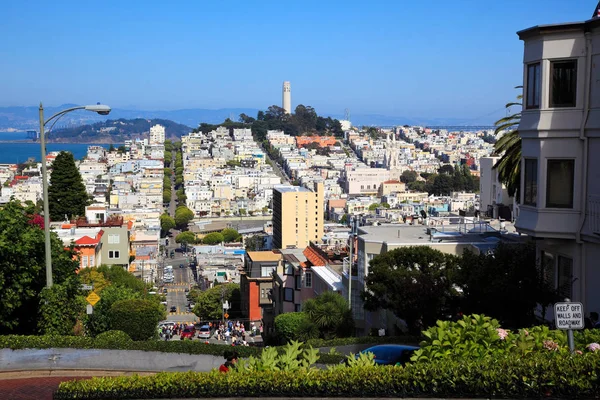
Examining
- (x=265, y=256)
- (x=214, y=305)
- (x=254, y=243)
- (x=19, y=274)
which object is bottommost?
(x=254, y=243)

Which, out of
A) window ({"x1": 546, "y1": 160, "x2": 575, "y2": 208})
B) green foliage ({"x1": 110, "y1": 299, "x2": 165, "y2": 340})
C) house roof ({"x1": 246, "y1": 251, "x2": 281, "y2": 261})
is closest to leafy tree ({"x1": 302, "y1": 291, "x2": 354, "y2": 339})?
green foliage ({"x1": 110, "y1": 299, "x2": 165, "y2": 340})

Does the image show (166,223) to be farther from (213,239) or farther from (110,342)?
(110,342)

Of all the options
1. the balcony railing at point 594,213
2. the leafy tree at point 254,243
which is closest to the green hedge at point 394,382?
the balcony railing at point 594,213

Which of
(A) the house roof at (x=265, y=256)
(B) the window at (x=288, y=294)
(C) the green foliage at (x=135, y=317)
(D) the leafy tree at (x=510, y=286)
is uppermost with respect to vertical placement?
(D) the leafy tree at (x=510, y=286)

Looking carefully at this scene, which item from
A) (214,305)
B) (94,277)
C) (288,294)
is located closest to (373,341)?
(94,277)

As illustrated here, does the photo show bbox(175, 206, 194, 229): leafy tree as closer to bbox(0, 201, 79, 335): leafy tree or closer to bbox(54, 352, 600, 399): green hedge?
bbox(0, 201, 79, 335): leafy tree

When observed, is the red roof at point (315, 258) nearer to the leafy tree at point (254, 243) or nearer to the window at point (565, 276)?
the window at point (565, 276)
